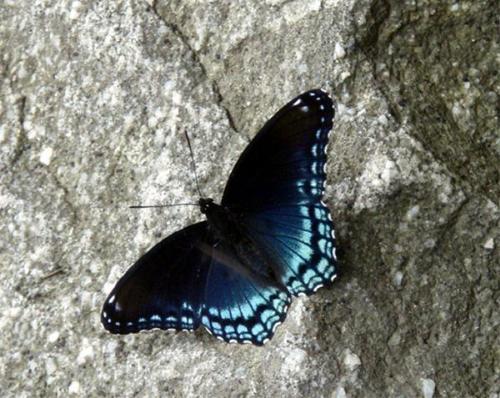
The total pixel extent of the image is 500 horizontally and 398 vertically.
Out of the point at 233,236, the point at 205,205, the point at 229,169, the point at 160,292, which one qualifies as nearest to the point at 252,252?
the point at 233,236

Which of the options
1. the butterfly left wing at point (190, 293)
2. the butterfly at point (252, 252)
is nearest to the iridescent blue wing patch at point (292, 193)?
the butterfly at point (252, 252)

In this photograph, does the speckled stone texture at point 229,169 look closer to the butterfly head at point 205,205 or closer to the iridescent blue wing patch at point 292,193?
the iridescent blue wing patch at point 292,193

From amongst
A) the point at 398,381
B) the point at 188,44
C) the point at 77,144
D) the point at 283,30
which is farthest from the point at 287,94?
the point at 398,381

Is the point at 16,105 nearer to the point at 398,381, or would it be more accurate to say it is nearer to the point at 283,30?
the point at 283,30

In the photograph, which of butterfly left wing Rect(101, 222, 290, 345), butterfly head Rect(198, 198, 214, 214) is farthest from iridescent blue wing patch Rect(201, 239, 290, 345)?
butterfly head Rect(198, 198, 214, 214)

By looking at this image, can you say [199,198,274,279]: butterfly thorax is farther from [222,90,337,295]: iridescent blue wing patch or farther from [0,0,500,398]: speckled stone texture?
[0,0,500,398]: speckled stone texture

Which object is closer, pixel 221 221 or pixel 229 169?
pixel 221 221

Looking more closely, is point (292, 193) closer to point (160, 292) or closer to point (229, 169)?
point (229, 169)
